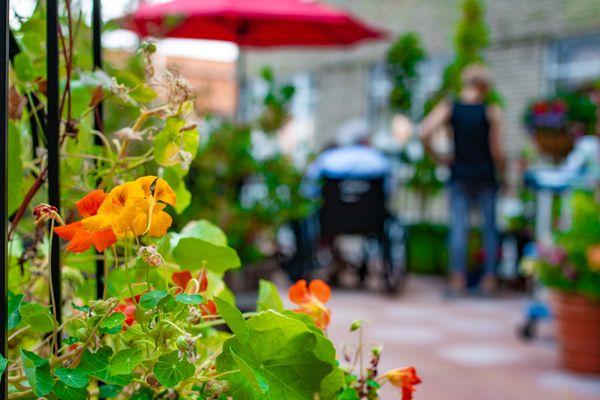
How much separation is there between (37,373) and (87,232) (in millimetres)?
115

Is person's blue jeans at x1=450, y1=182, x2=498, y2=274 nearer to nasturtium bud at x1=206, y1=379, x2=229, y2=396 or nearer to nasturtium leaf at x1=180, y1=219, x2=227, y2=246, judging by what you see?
nasturtium leaf at x1=180, y1=219, x2=227, y2=246

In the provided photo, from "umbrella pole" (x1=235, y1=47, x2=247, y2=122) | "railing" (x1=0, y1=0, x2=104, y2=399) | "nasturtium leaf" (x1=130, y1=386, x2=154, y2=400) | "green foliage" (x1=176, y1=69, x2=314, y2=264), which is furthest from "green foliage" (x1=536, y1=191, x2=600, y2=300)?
"nasturtium leaf" (x1=130, y1=386, x2=154, y2=400)

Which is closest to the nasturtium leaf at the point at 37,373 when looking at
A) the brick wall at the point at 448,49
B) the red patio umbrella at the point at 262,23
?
the red patio umbrella at the point at 262,23

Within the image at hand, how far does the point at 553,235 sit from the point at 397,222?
276cm

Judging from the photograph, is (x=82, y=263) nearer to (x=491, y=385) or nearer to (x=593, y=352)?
(x=491, y=385)

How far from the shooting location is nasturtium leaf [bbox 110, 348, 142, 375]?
0.67m

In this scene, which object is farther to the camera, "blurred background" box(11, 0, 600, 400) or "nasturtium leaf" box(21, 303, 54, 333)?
"blurred background" box(11, 0, 600, 400)

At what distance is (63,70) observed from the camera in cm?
108

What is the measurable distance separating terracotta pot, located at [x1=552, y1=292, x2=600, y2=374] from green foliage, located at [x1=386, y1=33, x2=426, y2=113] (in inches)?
181

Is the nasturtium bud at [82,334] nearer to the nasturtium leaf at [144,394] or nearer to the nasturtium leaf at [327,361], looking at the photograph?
the nasturtium leaf at [144,394]

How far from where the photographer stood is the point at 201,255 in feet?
2.87

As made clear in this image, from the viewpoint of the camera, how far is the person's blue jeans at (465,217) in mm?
6270

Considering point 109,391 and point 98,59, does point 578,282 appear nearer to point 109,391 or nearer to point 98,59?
point 98,59

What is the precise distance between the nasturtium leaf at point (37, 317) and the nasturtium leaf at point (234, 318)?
0.16m
